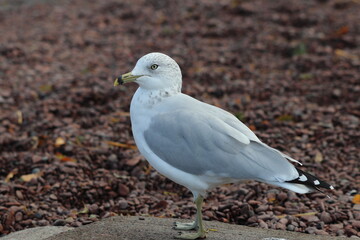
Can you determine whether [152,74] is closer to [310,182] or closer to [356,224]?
[310,182]

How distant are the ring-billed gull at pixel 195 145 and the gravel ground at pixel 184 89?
66 cm

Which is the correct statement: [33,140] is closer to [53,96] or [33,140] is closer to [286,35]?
[53,96]

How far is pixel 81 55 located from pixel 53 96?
5.28 feet

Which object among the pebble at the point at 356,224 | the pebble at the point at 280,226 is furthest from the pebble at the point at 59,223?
the pebble at the point at 356,224

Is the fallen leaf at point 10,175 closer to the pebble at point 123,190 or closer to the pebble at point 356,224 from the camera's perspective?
the pebble at point 123,190

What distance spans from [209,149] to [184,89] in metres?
3.13

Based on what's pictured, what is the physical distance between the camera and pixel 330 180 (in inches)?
176

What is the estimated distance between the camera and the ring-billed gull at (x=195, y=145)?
10.5 feet

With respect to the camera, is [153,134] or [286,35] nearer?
[153,134]

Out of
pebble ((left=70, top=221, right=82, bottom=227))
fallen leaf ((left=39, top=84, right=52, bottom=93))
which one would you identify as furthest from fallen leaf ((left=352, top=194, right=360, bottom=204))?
fallen leaf ((left=39, top=84, right=52, bottom=93))

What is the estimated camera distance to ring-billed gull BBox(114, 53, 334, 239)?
319 cm

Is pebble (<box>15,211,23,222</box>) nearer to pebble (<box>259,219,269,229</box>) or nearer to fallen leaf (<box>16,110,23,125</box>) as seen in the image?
pebble (<box>259,219,269,229</box>)

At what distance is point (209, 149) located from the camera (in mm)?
3254

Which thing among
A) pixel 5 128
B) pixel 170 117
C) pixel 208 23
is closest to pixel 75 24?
pixel 208 23
